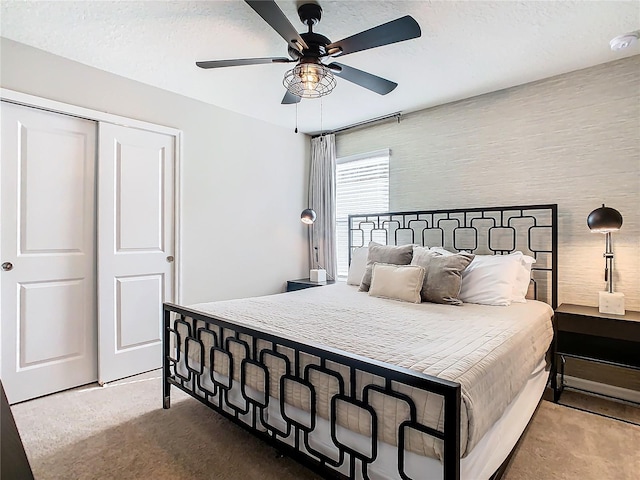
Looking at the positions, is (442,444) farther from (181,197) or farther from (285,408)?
(181,197)

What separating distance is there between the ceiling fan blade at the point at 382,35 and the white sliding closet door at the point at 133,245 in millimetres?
2027

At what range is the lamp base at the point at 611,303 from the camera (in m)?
2.41

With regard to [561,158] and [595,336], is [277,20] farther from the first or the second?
[595,336]

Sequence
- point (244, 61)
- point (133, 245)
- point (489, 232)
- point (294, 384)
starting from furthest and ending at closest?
point (489, 232), point (133, 245), point (244, 61), point (294, 384)

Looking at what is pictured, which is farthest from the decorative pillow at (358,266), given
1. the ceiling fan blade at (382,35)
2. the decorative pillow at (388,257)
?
the ceiling fan blade at (382,35)

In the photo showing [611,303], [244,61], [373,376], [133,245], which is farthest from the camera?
[133,245]

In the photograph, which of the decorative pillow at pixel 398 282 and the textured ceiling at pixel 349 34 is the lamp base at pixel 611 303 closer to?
the decorative pillow at pixel 398 282

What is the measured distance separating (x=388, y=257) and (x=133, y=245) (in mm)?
2269

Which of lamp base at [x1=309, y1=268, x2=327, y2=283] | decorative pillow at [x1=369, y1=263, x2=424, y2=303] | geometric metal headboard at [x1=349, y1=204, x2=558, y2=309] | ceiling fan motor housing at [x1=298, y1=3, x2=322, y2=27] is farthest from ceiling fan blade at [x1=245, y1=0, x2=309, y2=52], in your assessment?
lamp base at [x1=309, y1=268, x2=327, y2=283]

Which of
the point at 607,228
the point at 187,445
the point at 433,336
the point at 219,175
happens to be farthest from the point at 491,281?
the point at 219,175

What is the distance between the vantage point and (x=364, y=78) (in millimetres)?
2342

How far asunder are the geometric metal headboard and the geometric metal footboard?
7.46ft

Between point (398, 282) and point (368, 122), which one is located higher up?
point (368, 122)

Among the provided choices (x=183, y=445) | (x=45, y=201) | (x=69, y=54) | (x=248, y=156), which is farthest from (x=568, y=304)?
(x=69, y=54)
